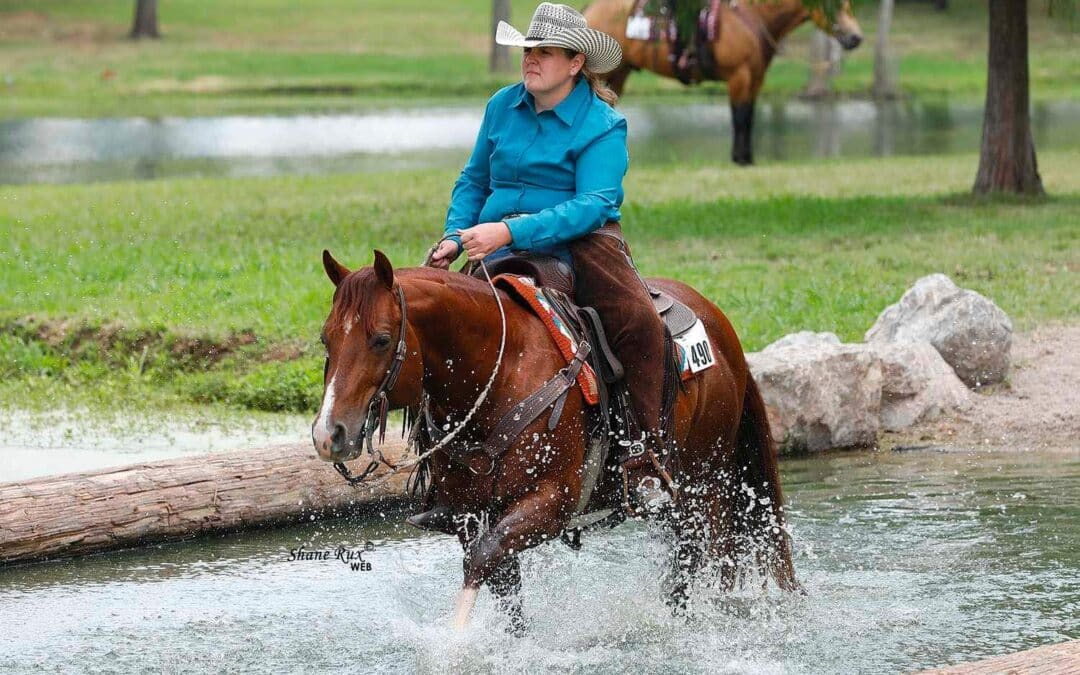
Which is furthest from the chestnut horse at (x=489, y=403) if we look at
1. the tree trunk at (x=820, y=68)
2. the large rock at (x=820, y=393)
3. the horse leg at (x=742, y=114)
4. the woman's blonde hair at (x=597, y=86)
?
the tree trunk at (x=820, y=68)

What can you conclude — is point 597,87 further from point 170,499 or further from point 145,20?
point 145,20

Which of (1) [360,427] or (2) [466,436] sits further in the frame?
(2) [466,436]

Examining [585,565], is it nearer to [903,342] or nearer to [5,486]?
[5,486]

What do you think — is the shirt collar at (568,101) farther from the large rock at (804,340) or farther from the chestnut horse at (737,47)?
the chestnut horse at (737,47)

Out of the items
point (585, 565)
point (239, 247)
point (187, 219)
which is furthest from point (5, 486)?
point (187, 219)

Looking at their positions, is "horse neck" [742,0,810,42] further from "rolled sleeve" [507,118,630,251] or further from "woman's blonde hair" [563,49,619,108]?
"rolled sleeve" [507,118,630,251]

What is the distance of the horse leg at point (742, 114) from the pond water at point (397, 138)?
1.25 metres

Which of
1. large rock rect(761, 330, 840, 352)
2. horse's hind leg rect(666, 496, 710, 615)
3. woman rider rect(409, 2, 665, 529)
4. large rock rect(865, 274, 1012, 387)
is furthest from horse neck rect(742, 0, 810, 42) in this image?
woman rider rect(409, 2, 665, 529)

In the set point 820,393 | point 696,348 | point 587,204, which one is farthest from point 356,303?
point 820,393

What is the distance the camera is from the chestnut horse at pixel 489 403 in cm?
525

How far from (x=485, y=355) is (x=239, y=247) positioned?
984 cm

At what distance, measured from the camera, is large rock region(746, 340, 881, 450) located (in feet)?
31.6

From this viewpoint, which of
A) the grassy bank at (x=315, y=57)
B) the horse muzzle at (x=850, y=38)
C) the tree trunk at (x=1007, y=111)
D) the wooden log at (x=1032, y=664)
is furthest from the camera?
the grassy bank at (x=315, y=57)

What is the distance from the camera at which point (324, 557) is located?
312 inches
